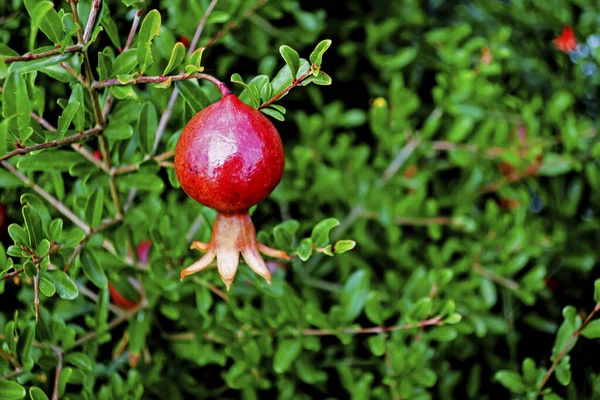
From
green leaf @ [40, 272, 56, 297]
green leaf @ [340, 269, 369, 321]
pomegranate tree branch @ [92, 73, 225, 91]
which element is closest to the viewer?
pomegranate tree branch @ [92, 73, 225, 91]

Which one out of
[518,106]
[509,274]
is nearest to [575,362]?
[509,274]

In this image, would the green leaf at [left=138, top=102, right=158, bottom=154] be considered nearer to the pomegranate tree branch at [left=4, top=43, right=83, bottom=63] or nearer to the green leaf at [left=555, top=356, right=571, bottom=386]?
the pomegranate tree branch at [left=4, top=43, right=83, bottom=63]

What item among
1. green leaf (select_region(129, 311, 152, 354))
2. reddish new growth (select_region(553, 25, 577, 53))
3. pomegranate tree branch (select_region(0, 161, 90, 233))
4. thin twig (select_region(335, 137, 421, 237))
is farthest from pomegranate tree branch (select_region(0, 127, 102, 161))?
reddish new growth (select_region(553, 25, 577, 53))

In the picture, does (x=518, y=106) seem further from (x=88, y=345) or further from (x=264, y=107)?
(x=88, y=345)

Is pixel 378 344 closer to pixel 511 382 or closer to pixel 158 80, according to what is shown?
pixel 511 382

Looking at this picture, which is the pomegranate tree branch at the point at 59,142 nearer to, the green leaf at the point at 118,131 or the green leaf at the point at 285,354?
the green leaf at the point at 118,131

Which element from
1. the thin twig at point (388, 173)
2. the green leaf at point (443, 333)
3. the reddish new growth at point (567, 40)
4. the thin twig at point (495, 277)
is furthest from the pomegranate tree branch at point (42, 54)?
the reddish new growth at point (567, 40)

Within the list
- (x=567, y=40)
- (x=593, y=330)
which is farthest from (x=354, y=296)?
(x=567, y=40)
